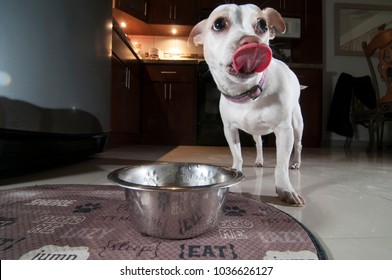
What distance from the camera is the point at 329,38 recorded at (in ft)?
11.2

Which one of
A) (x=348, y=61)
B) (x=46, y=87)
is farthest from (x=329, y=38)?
(x=46, y=87)

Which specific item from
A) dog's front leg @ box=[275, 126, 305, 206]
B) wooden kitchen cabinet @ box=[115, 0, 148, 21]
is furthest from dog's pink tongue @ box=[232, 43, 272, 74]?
wooden kitchen cabinet @ box=[115, 0, 148, 21]

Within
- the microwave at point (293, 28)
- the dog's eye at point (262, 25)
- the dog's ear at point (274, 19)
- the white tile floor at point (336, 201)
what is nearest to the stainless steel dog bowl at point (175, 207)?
the white tile floor at point (336, 201)

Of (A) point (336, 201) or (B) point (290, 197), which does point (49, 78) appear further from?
(A) point (336, 201)

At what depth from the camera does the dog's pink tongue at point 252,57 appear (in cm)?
52

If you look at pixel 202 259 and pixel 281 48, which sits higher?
pixel 281 48

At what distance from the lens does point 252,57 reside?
534mm

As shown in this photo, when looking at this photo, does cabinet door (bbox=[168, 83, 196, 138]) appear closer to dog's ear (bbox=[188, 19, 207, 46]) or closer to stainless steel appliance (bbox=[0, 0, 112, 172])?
stainless steel appliance (bbox=[0, 0, 112, 172])

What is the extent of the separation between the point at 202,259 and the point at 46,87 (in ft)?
2.86

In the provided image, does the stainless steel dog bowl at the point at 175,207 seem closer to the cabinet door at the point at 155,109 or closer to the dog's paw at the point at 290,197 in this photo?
the dog's paw at the point at 290,197

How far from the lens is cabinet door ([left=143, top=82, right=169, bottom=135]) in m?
2.93

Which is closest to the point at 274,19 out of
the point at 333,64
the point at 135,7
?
the point at 135,7

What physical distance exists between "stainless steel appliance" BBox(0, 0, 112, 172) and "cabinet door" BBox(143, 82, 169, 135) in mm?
1624
